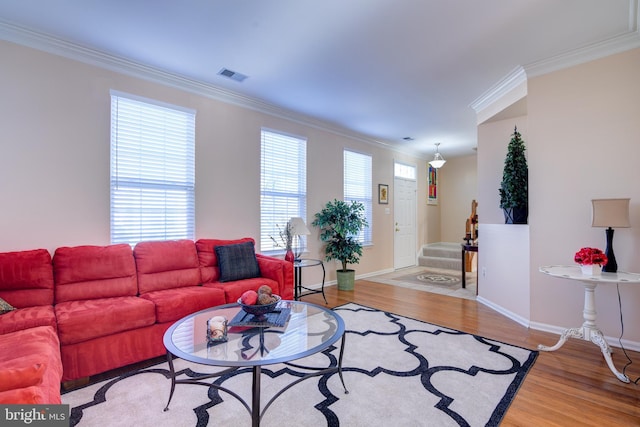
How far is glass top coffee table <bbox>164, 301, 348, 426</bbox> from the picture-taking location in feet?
4.95

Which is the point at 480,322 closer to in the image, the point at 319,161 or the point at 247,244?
the point at 247,244

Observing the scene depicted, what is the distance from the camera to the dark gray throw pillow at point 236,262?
3268mm

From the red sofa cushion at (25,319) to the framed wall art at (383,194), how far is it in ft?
16.9

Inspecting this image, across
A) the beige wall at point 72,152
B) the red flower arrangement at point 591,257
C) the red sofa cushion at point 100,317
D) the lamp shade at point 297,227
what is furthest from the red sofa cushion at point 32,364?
the red flower arrangement at point 591,257

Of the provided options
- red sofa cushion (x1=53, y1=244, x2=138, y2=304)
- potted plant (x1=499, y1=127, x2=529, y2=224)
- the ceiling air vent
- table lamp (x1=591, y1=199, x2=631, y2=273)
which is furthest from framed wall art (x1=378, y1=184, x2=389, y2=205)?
red sofa cushion (x1=53, y1=244, x2=138, y2=304)

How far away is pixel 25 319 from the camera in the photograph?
203 centimetres

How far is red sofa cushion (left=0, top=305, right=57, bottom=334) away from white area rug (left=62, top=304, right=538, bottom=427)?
499 millimetres

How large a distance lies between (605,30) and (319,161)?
3451 millimetres

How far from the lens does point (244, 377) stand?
87.0 inches

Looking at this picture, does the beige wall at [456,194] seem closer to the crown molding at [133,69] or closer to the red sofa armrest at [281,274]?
the crown molding at [133,69]

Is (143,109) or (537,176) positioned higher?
(143,109)

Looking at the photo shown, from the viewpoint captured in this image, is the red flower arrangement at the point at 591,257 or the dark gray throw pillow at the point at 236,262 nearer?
the red flower arrangement at the point at 591,257

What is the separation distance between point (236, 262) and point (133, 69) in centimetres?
219

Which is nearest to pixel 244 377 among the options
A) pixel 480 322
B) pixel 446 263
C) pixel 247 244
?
pixel 247 244
